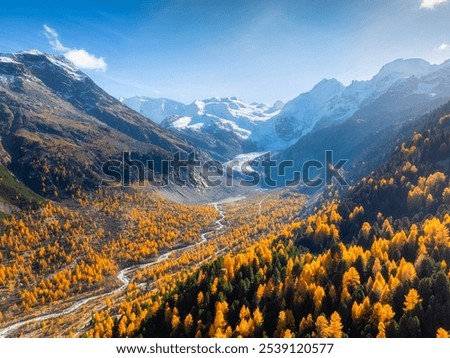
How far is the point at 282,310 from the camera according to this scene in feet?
374

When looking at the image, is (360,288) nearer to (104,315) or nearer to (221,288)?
(221,288)

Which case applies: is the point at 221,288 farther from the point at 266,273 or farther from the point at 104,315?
the point at 104,315

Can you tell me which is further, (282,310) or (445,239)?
(445,239)

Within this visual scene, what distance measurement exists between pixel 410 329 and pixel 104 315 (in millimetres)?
115446

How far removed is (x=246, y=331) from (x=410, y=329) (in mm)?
41355

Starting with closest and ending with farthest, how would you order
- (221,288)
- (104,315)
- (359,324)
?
(359,324) → (221,288) → (104,315)

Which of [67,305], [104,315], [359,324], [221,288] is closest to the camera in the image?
[359,324]

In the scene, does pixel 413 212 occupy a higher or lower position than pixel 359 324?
higher

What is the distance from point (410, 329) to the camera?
9338 cm

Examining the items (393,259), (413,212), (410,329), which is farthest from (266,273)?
(413,212)

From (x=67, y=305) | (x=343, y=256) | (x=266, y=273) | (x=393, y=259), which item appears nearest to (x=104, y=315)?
(x=67, y=305)

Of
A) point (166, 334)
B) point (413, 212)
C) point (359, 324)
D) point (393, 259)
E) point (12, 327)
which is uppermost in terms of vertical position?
point (413, 212)

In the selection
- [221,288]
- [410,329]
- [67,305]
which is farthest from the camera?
[67,305]

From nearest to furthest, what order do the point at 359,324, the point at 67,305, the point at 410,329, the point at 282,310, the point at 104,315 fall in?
1. the point at 410,329
2. the point at 359,324
3. the point at 282,310
4. the point at 104,315
5. the point at 67,305
